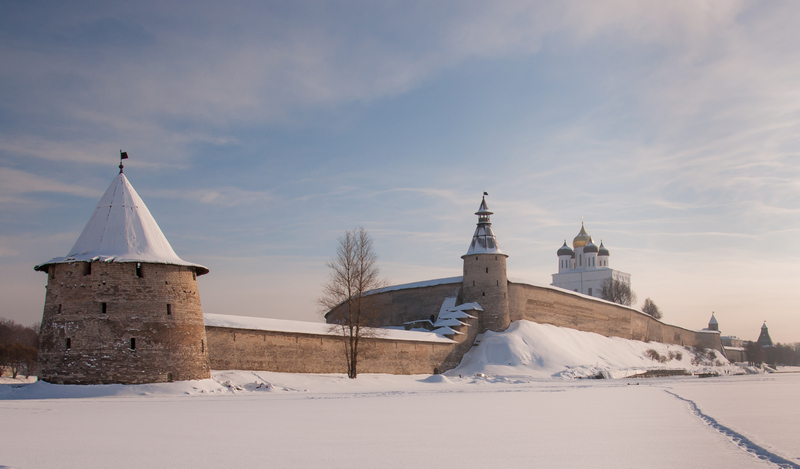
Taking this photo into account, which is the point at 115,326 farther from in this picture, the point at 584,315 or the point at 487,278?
the point at 584,315

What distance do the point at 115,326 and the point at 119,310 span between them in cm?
47

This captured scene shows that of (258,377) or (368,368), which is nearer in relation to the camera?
(258,377)

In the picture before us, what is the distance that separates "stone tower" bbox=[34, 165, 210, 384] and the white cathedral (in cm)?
6568

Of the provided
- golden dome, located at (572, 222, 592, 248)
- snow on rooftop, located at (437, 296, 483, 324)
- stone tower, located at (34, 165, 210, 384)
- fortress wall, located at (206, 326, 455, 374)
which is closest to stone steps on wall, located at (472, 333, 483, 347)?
snow on rooftop, located at (437, 296, 483, 324)

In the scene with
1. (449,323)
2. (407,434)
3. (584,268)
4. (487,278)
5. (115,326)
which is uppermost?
(584,268)

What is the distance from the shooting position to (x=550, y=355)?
3706 cm

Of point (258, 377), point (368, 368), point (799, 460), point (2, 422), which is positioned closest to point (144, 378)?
point (258, 377)

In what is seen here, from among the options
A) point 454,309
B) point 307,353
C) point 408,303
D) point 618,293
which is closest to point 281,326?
point 307,353

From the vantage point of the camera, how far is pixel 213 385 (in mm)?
19703

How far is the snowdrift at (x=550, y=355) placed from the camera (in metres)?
34.3

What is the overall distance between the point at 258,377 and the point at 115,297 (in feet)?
19.6

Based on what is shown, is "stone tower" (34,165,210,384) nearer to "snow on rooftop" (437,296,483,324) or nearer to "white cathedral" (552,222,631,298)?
"snow on rooftop" (437,296,483,324)

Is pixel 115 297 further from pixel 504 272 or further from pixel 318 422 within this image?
pixel 504 272

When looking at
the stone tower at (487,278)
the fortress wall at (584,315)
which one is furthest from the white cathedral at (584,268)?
the stone tower at (487,278)
